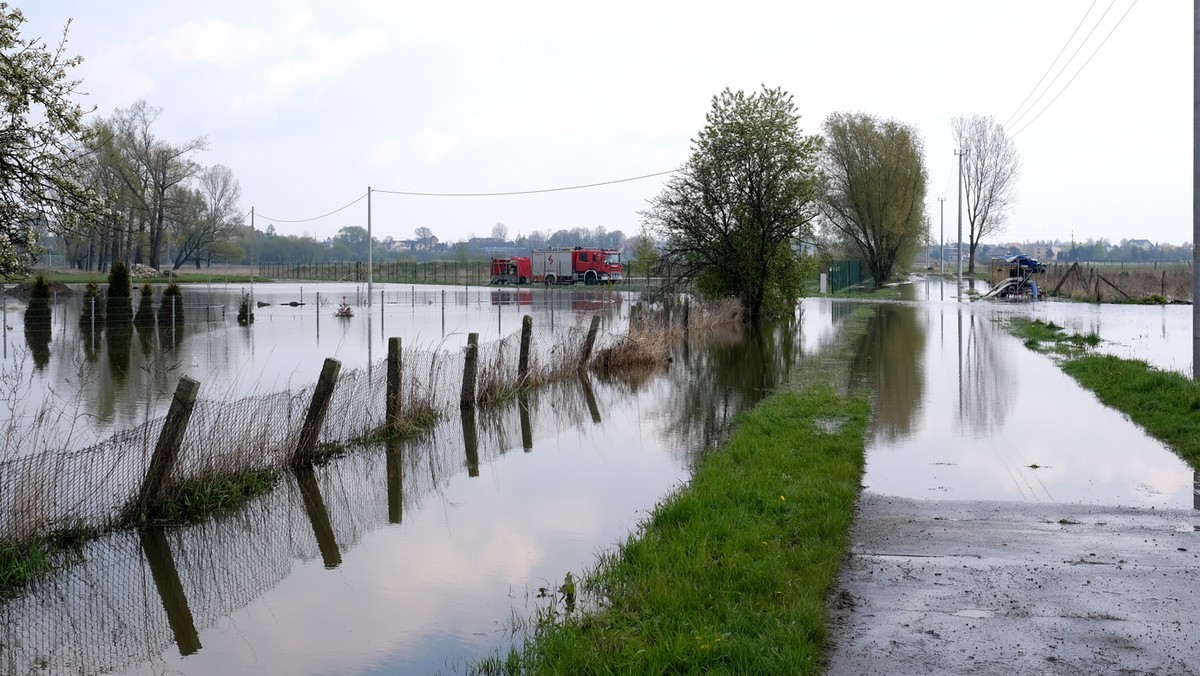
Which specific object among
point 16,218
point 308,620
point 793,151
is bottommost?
point 308,620

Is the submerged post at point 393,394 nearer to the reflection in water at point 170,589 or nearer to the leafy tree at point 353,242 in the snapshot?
the reflection in water at point 170,589

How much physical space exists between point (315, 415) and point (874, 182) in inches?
2507

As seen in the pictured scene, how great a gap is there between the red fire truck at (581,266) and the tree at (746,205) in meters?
43.5

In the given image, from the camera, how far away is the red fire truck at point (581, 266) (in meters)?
83.4

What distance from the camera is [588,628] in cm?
621

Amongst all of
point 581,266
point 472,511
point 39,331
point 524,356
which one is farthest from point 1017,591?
point 581,266

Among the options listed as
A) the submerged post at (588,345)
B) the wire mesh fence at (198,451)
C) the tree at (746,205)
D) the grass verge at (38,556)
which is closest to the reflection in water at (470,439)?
the wire mesh fence at (198,451)

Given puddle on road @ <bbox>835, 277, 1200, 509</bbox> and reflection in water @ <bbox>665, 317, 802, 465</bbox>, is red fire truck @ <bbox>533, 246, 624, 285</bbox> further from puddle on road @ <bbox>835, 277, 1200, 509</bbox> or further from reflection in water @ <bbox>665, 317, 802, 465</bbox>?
puddle on road @ <bbox>835, 277, 1200, 509</bbox>

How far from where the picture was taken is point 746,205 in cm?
3681

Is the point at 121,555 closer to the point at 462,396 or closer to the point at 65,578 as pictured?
the point at 65,578

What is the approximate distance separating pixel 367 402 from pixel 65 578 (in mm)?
6144

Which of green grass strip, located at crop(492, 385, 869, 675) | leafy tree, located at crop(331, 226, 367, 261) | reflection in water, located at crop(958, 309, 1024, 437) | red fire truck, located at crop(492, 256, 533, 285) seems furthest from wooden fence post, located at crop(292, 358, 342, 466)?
leafy tree, located at crop(331, 226, 367, 261)

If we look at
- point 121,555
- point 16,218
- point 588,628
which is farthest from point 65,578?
point 16,218

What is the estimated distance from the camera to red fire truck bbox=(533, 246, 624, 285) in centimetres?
8344
